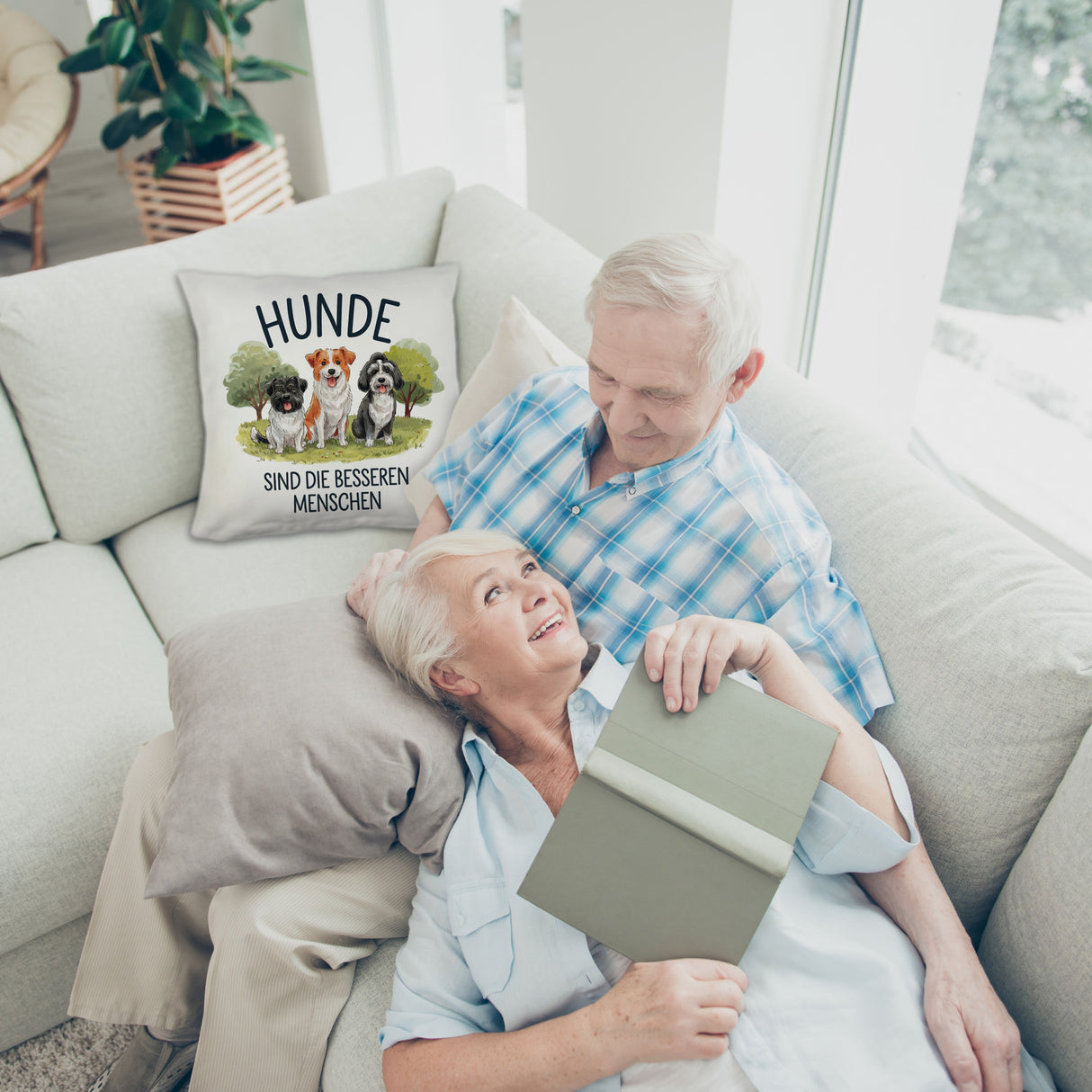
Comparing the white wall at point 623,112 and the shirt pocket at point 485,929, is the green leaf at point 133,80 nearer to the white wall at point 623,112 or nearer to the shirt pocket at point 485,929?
the white wall at point 623,112

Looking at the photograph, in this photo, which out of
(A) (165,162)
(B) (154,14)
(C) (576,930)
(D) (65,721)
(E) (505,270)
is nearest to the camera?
(C) (576,930)

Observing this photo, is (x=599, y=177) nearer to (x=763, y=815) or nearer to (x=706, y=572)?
(x=706, y=572)

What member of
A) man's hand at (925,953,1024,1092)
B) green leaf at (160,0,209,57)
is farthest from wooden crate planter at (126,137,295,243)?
man's hand at (925,953,1024,1092)

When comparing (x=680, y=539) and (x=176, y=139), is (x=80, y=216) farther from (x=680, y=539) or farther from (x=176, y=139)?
(x=680, y=539)

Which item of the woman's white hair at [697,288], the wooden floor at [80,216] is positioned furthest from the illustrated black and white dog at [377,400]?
the wooden floor at [80,216]

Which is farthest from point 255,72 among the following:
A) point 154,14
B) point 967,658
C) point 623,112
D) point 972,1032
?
point 972,1032

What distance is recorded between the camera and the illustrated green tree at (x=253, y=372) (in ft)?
5.21

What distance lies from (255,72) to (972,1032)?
132 inches

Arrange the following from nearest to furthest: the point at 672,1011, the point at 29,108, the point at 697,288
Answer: the point at 672,1011
the point at 697,288
the point at 29,108

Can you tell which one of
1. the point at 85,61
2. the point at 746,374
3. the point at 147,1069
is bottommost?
the point at 147,1069

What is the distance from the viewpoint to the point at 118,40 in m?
2.59

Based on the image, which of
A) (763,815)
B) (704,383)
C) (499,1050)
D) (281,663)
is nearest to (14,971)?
(281,663)

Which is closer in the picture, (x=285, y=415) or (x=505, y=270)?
(x=285, y=415)

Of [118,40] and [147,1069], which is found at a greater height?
[118,40]
